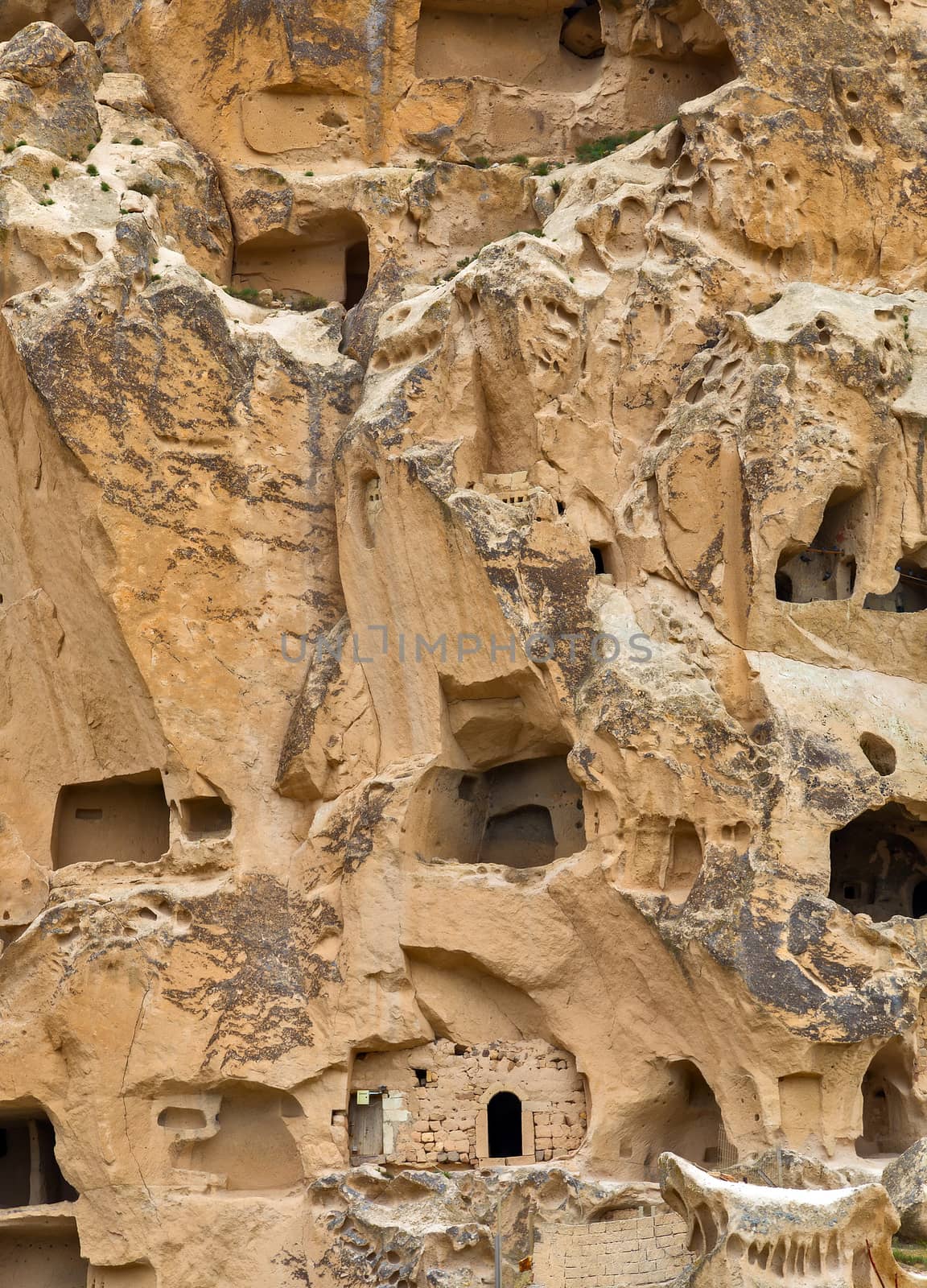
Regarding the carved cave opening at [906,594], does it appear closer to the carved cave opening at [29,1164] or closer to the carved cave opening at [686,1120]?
the carved cave opening at [686,1120]

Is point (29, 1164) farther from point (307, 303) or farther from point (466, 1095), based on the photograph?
point (307, 303)

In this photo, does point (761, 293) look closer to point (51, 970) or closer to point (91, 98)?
point (91, 98)

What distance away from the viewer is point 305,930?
1069 inches

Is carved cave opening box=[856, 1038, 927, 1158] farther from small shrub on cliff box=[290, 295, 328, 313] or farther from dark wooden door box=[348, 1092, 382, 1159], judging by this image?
small shrub on cliff box=[290, 295, 328, 313]

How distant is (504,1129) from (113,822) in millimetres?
6645

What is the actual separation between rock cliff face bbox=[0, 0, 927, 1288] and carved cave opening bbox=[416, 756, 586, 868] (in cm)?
6

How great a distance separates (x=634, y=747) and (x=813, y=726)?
7.00 feet

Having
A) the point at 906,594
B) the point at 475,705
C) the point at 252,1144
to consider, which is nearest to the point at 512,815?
the point at 475,705

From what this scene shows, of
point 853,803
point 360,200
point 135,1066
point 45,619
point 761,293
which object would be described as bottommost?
point 135,1066

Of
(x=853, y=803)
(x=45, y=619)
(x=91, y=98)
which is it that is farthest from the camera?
(x=91, y=98)

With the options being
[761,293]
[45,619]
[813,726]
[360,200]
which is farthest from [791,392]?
[45,619]

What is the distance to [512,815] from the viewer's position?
29.3 m

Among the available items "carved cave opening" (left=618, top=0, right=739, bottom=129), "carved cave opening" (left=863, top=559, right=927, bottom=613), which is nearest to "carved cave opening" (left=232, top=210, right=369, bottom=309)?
"carved cave opening" (left=618, top=0, right=739, bottom=129)

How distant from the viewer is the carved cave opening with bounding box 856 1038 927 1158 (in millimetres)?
25469
